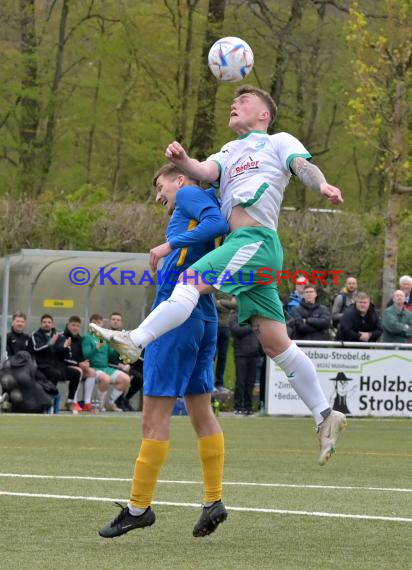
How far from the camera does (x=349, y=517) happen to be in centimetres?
701

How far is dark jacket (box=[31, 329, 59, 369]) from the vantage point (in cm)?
2025

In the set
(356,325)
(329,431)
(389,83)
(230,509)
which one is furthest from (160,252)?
(389,83)

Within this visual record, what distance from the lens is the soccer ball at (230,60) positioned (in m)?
7.42

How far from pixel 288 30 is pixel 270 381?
1696cm

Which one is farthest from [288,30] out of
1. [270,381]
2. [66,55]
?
[270,381]

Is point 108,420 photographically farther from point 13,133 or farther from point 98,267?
point 13,133

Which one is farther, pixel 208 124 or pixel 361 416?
pixel 208 124

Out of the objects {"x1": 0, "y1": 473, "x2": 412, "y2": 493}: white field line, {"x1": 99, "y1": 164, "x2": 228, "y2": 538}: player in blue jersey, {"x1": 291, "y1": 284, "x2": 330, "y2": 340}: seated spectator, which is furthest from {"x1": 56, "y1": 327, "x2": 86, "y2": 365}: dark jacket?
{"x1": 99, "y1": 164, "x2": 228, "y2": 538}: player in blue jersey

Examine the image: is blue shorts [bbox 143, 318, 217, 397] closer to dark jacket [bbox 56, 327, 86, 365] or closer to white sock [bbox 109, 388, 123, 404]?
dark jacket [bbox 56, 327, 86, 365]

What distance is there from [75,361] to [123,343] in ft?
48.5

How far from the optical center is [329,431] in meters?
6.61

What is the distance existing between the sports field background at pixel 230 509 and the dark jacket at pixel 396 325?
22.8 feet

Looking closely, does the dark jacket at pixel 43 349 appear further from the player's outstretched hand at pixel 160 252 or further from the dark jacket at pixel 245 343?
the player's outstretched hand at pixel 160 252

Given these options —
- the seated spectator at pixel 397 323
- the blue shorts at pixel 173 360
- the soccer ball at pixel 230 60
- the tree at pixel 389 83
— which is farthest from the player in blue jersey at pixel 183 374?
the tree at pixel 389 83
